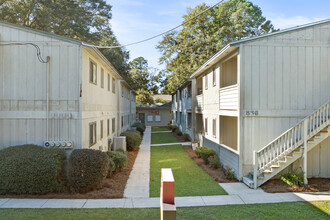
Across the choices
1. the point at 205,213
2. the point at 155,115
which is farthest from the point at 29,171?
the point at 155,115

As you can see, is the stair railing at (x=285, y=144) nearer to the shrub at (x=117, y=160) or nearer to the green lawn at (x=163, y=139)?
the shrub at (x=117, y=160)

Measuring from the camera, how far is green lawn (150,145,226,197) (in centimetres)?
969

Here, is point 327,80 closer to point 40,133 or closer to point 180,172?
point 180,172

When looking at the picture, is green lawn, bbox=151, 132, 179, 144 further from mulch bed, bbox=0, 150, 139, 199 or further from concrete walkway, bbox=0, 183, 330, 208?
concrete walkway, bbox=0, 183, 330, 208

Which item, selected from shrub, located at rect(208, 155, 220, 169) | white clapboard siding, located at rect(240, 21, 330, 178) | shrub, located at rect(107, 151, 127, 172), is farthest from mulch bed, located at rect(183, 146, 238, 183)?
shrub, located at rect(107, 151, 127, 172)

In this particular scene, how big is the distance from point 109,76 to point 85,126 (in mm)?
7110

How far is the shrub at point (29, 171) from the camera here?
28.7 feet

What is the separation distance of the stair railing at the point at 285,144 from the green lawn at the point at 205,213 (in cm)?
219

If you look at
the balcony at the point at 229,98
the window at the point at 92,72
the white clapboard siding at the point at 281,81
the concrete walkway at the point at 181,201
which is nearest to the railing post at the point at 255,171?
the concrete walkway at the point at 181,201

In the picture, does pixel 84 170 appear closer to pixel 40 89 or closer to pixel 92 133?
pixel 92 133

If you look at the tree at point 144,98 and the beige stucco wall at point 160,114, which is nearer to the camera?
the beige stucco wall at point 160,114

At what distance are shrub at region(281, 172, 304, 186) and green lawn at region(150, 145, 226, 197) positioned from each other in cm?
268

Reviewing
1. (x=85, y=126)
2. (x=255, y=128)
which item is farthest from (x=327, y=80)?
(x=85, y=126)

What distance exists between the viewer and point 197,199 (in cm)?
882
